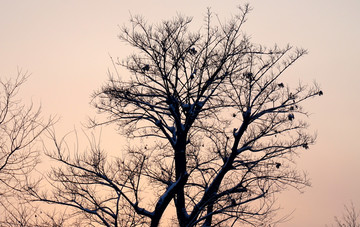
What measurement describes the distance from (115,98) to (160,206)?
11.0 feet

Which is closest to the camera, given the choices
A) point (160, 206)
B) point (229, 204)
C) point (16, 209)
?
point (160, 206)

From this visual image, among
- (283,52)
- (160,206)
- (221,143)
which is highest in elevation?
(283,52)

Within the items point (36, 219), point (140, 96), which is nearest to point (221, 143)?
point (140, 96)

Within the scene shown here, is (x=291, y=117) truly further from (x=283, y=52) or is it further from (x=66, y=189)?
(x=66, y=189)

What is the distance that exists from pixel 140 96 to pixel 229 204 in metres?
3.76

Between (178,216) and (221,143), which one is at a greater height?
(221,143)

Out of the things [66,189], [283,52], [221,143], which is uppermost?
[283,52]

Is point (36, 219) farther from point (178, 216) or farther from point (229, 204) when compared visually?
point (229, 204)

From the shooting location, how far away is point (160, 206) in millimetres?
12711

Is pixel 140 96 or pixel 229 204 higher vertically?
pixel 140 96

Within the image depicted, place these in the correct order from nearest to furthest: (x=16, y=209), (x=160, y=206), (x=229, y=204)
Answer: (x=160, y=206)
(x=229, y=204)
(x=16, y=209)

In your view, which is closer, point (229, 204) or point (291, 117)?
point (229, 204)

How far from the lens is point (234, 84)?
1423 centimetres

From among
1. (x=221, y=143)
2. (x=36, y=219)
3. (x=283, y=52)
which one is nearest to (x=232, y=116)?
(x=221, y=143)
